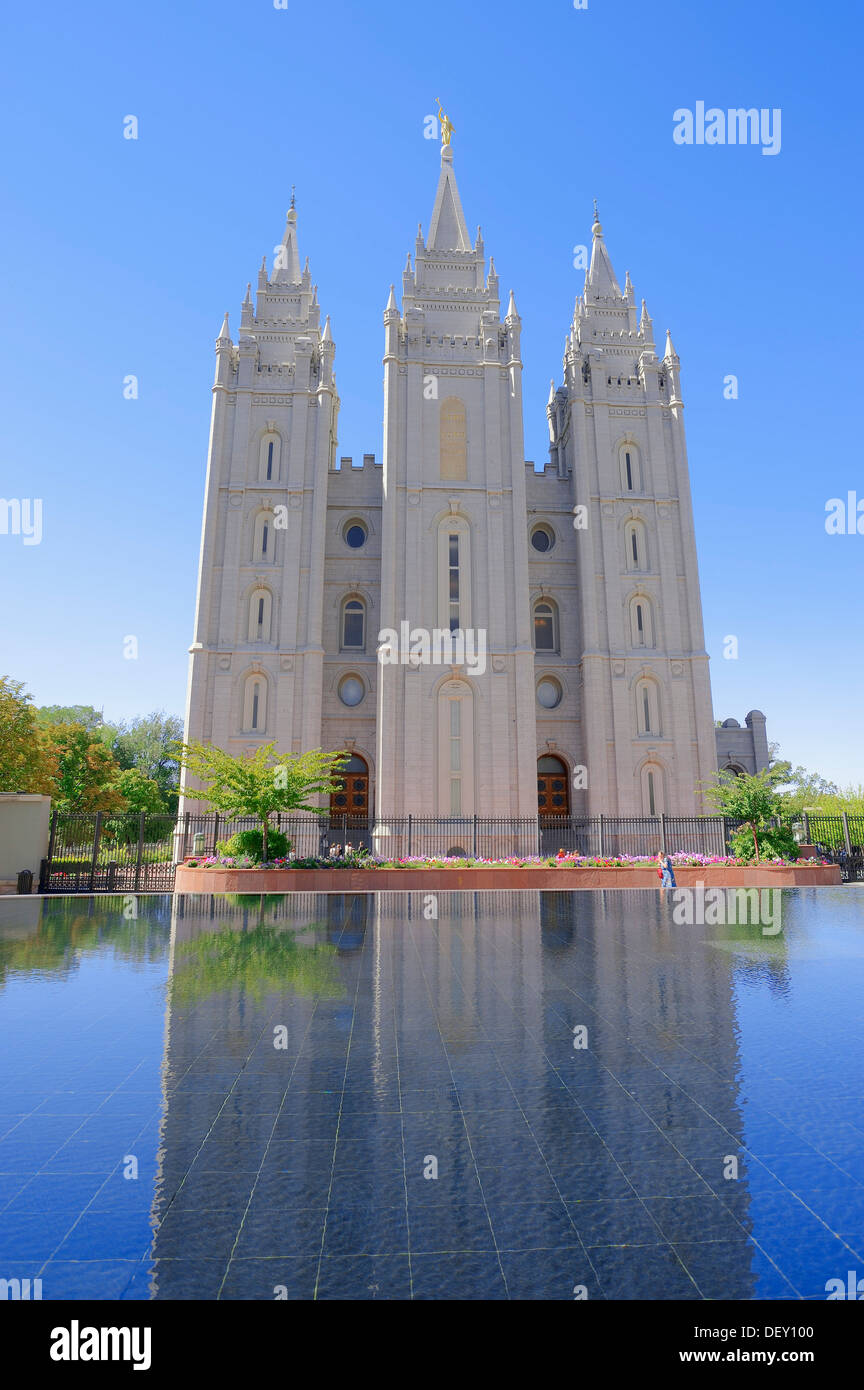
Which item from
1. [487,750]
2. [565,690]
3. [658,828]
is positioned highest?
[565,690]

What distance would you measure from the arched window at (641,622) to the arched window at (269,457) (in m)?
16.8

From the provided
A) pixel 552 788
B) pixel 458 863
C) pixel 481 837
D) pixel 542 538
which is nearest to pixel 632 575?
pixel 542 538

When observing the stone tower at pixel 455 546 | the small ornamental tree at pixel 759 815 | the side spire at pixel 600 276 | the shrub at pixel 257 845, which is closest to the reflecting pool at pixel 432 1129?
the shrub at pixel 257 845

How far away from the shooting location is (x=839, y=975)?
9070 mm

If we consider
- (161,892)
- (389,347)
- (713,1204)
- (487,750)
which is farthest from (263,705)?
(713,1204)

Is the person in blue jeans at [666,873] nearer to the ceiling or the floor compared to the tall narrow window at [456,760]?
nearer to the floor

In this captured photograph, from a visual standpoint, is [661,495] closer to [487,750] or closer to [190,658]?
[487,750]

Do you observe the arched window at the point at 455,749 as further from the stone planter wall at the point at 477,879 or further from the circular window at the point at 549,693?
the stone planter wall at the point at 477,879

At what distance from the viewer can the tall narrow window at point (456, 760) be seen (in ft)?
103

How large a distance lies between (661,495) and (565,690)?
983 centimetres

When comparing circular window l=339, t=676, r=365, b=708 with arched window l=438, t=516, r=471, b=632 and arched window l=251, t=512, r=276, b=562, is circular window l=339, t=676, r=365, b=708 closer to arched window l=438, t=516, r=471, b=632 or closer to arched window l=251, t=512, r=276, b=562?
arched window l=438, t=516, r=471, b=632

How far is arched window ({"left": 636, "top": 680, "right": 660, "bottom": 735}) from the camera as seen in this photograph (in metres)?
33.7

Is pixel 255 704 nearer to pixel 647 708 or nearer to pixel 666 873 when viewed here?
pixel 647 708
